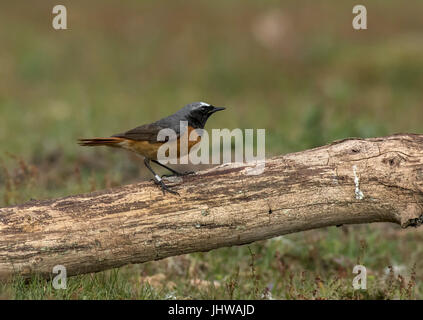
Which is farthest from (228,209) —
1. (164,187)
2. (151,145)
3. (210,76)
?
(210,76)

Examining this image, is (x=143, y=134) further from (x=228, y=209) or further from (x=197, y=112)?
(x=228, y=209)

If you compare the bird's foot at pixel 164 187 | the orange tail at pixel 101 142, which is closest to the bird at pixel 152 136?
the orange tail at pixel 101 142

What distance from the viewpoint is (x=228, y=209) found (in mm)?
4641

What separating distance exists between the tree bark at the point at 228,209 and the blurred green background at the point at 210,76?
7.86 ft

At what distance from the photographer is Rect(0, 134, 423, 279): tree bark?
455 centimetres

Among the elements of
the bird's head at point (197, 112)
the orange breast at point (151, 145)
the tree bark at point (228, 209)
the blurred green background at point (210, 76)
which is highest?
the blurred green background at point (210, 76)

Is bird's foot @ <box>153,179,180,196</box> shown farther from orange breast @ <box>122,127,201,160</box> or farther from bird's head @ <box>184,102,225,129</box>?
bird's head @ <box>184,102,225,129</box>

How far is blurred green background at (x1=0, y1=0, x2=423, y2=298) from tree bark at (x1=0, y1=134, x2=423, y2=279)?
7.86 ft

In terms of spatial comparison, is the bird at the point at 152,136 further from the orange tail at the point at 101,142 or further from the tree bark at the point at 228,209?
the tree bark at the point at 228,209

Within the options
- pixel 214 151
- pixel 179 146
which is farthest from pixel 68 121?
pixel 179 146

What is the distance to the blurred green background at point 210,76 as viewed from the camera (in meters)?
9.16

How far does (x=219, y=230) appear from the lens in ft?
15.2

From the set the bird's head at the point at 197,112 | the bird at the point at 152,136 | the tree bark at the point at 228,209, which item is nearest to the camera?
the tree bark at the point at 228,209
